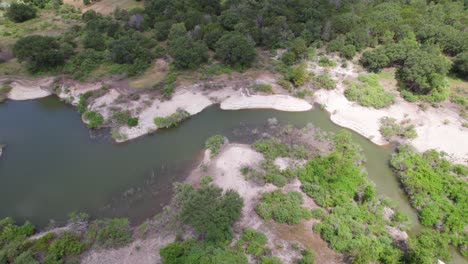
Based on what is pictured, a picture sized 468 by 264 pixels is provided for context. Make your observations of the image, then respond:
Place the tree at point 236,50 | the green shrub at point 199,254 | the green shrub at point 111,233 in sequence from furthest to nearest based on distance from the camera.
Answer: the tree at point 236,50, the green shrub at point 111,233, the green shrub at point 199,254

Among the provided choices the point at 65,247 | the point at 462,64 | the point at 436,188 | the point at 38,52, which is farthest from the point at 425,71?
the point at 38,52

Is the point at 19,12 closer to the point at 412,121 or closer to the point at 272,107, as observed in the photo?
the point at 272,107

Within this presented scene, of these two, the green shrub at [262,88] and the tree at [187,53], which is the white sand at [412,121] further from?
the tree at [187,53]

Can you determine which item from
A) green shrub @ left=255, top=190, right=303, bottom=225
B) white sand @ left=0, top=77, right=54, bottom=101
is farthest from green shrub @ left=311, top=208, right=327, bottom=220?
white sand @ left=0, top=77, right=54, bottom=101

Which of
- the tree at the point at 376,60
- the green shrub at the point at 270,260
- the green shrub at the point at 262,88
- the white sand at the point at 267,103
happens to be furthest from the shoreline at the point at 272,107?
the green shrub at the point at 270,260

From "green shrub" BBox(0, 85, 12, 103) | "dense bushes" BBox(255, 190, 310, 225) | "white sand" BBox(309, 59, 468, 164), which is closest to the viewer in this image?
"dense bushes" BBox(255, 190, 310, 225)

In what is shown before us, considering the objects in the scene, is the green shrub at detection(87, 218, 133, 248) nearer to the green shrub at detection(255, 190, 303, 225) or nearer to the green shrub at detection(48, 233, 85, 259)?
the green shrub at detection(48, 233, 85, 259)

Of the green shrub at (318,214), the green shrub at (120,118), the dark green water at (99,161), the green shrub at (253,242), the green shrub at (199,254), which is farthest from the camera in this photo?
the green shrub at (120,118)
